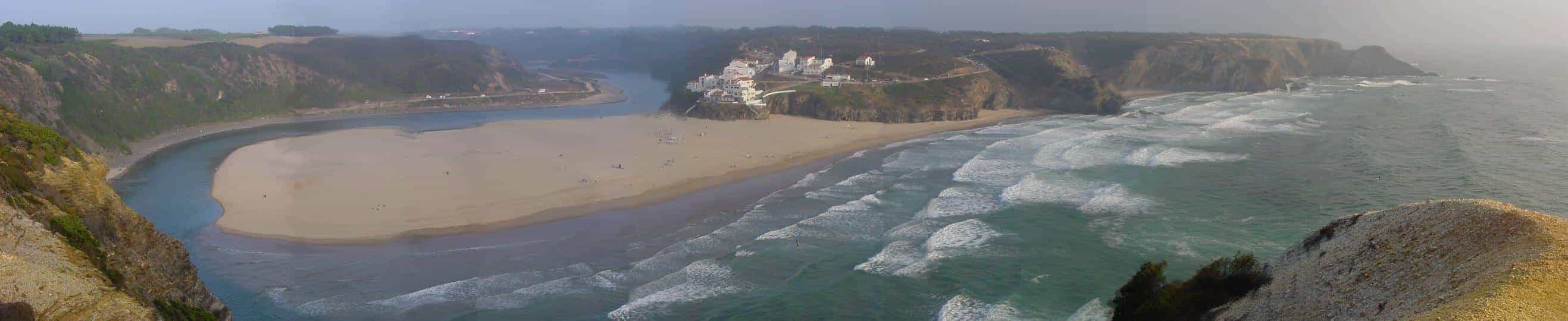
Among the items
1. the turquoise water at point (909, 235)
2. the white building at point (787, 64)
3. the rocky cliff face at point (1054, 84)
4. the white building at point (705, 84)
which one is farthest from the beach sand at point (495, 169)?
the white building at point (787, 64)

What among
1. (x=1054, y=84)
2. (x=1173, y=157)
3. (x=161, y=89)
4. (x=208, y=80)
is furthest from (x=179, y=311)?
(x=1054, y=84)

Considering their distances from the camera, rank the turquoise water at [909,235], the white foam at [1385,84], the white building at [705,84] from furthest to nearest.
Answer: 1. the white foam at [1385,84]
2. the white building at [705,84]
3. the turquoise water at [909,235]

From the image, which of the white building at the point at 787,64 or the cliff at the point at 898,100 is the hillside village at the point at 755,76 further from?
the cliff at the point at 898,100

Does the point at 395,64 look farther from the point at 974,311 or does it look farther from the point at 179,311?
the point at 974,311

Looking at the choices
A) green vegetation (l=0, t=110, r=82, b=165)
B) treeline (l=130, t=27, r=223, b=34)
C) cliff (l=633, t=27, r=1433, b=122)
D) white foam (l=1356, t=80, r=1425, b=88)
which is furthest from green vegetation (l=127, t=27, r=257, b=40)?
white foam (l=1356, t=80, r=1425, b=88)

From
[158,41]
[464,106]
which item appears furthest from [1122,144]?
[158,41]

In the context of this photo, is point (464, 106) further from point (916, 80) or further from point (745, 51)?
point (916, 80)
